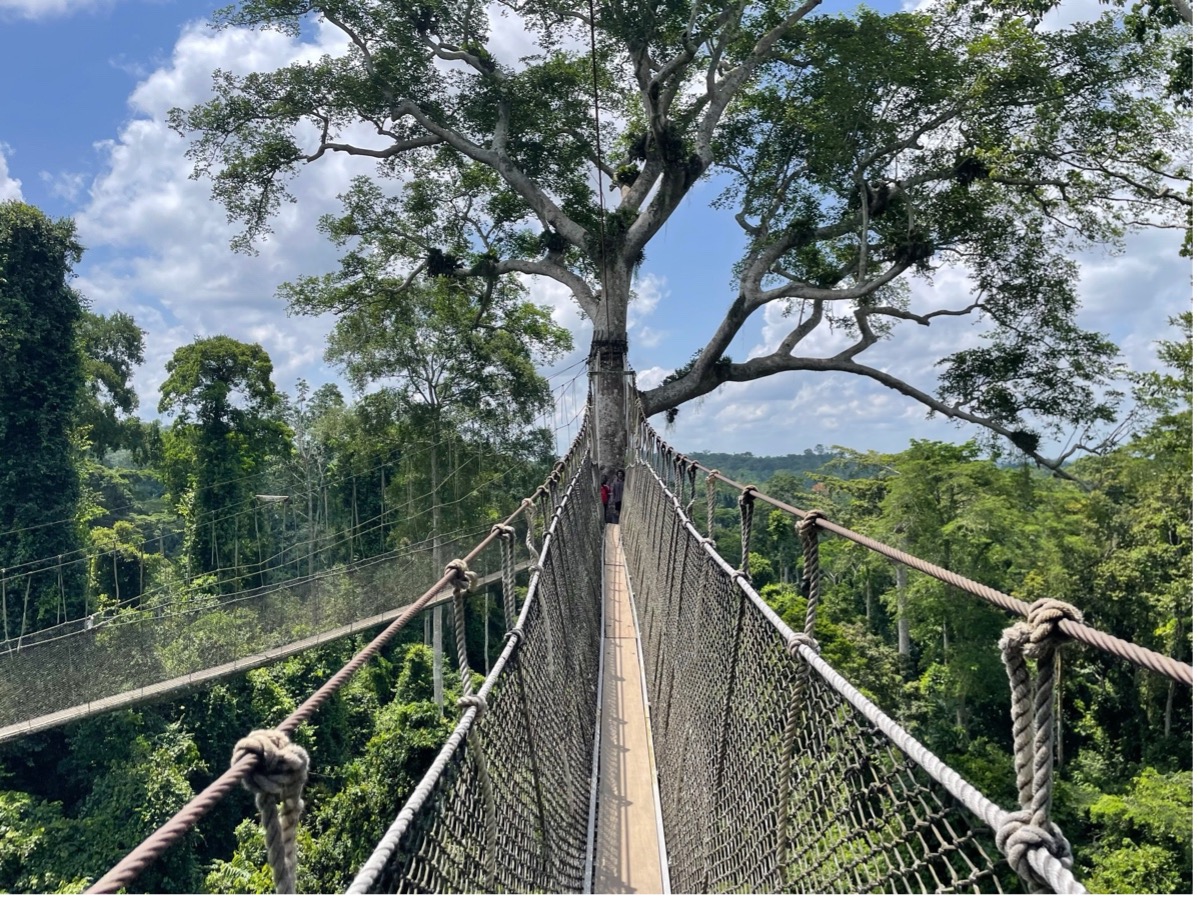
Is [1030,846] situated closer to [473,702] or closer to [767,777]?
[473,702]

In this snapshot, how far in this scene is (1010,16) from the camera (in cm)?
828

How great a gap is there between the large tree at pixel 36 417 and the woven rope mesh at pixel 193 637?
4.93 ft

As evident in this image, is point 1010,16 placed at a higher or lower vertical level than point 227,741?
higher

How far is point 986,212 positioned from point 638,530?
21.5 feet

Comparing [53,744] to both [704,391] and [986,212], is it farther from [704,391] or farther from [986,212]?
[986,212]

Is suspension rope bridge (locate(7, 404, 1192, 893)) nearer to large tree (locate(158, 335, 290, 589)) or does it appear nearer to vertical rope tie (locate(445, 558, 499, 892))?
vertical rope tie (locate(445, 558, 499, 892))

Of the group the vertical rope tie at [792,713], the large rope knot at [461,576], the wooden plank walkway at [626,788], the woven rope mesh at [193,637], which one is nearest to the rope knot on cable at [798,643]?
the vertical rope tie at [792,713]

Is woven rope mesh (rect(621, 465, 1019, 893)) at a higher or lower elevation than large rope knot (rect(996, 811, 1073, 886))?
lower

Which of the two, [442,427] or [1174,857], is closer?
[1174,857]

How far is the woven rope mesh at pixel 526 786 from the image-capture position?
1.07m

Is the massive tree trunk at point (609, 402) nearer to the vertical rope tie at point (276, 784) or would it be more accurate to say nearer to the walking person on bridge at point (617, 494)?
the walking person on bridge at point (617, 494)

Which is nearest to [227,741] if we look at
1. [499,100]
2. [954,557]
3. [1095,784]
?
[499,100]

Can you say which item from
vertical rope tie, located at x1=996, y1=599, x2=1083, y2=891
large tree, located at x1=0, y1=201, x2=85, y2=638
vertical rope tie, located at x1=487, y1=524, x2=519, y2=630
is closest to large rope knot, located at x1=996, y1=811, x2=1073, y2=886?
vertical rope tie, located at x1=996, y1=599, x2=1083, y2=891

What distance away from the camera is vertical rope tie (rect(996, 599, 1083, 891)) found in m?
0.63
